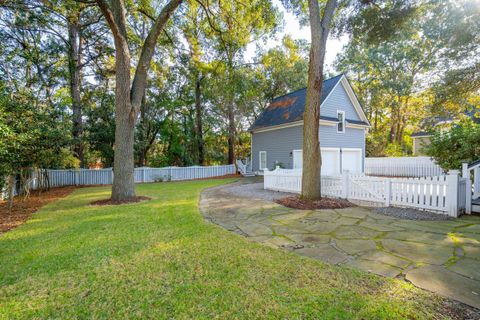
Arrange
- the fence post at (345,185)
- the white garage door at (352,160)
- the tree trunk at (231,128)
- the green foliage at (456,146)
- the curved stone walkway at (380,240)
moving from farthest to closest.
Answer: the tree trunk at (231,128), the white garage door at (352,160), the green foliage at (456,146), the fence post at (345,185), the curved stone walkway at (380,240)

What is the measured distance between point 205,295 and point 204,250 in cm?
113

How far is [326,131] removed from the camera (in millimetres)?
14422

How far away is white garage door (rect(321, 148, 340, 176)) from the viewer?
47.4 ft

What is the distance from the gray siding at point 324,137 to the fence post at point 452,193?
9.06m

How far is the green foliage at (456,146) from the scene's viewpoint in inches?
296

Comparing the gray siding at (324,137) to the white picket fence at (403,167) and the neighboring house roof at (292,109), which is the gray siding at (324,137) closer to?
the neighboring house roof at (292,109)

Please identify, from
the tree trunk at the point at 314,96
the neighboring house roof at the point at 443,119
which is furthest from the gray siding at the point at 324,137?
the tree trunk at the point at 314,96

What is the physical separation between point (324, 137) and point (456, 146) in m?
6.68

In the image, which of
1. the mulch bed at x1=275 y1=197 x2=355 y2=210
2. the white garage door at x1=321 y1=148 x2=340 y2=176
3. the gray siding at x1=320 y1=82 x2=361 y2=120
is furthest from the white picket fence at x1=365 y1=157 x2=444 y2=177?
the mulch bed at x1=275 y1=197 x2=355 y2=210

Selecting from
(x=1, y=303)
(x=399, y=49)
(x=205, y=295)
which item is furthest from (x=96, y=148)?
(x=399, y=49)

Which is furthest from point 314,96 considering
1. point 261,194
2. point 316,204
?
point 261,194

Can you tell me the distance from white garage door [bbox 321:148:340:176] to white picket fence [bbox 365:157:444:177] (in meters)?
5.01

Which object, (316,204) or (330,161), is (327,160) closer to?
(330,161)

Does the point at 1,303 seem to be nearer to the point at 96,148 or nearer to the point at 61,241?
the point at 61,241
